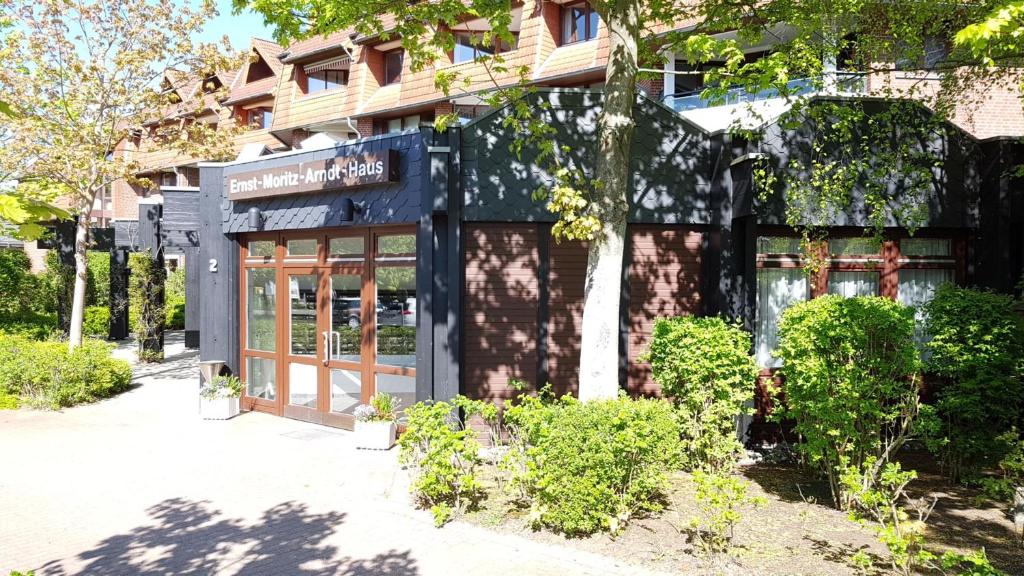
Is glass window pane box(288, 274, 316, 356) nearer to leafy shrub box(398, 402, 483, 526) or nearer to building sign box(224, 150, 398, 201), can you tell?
building sign box(224, 150, 398, 201)

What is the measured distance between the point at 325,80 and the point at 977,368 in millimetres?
24062

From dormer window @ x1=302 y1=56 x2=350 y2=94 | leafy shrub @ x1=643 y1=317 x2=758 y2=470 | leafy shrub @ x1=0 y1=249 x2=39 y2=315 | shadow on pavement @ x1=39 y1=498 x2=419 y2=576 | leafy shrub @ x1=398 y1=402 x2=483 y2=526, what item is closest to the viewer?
shadow on pavement @ x1=39 y1=498 x2=419 y2=576

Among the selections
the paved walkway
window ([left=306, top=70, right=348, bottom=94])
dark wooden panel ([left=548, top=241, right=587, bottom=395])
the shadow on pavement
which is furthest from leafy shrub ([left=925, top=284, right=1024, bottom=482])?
window ([left=306, top=70, right=348, bottom=94])

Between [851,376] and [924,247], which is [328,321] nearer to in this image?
[851,376]

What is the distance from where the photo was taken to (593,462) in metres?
5.48

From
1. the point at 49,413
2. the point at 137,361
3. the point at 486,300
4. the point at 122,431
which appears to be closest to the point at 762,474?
the point at 486,300

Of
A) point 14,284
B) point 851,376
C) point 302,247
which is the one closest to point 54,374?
point 302,247

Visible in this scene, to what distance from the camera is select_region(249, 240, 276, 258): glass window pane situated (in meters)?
10.8

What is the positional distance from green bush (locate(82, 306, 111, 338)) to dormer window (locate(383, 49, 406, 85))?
41.5ft

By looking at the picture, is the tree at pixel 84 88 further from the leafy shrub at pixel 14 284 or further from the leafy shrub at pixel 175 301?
the leafy shrub at pixel 175 301

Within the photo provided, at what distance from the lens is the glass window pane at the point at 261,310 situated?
1079 cm

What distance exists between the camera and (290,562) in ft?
17.0

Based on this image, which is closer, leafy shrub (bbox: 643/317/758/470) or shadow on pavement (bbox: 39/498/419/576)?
shadow on pavement (bbox: 39/498/419/576)

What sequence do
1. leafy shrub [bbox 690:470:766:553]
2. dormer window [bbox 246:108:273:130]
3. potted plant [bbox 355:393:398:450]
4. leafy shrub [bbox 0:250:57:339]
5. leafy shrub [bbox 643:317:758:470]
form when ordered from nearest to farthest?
leafy shrub [bbox 690:470:766:553] → leafy shrub [bbox 643:317:758:470] → potted plant [bbox 355:393:398:450] → leafy shrub [bbox 0:250:57:339] → dormer window [bbox 246:108:273:130]
